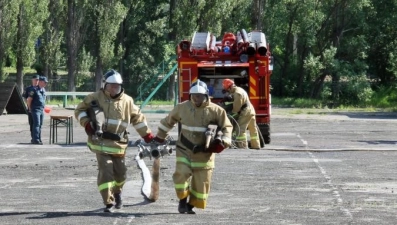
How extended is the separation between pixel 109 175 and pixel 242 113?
9019 millimetres

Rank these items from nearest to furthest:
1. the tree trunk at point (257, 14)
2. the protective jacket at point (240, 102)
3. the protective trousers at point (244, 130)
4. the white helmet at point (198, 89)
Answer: the white helmet at point (198, 89), the protective jacket at point (240, 102), the protective trousers at point (244, 130), the tree trunk at point (257, 14)

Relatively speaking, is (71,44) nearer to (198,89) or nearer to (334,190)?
(334,190)

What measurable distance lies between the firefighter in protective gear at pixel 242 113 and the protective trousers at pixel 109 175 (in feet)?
27.9

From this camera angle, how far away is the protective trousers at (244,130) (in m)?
20.8

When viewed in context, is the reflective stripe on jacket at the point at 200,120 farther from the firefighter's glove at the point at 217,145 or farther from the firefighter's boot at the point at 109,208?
the firefighter's boot at the point at 109,208

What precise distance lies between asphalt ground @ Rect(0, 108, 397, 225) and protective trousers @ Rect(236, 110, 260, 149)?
31cm

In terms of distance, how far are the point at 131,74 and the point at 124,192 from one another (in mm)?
42364

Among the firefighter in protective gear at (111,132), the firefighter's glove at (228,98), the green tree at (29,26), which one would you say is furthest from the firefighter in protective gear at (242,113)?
the green tree at (29,26)

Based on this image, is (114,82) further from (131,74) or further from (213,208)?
(131,74)

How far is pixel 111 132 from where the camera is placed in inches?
477

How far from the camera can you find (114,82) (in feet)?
39.2

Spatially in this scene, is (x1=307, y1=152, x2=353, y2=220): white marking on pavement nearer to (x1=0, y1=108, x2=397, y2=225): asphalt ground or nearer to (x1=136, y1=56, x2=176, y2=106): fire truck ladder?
(x1=0, y1=108, x2=397, y2=225): asphalt ground

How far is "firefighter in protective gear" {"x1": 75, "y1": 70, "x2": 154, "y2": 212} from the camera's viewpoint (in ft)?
39.4

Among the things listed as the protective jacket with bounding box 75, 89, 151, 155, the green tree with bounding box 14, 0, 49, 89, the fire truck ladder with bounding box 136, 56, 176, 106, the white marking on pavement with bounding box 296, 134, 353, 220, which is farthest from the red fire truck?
the green tree with bounding box 14, 0, 49, 89
